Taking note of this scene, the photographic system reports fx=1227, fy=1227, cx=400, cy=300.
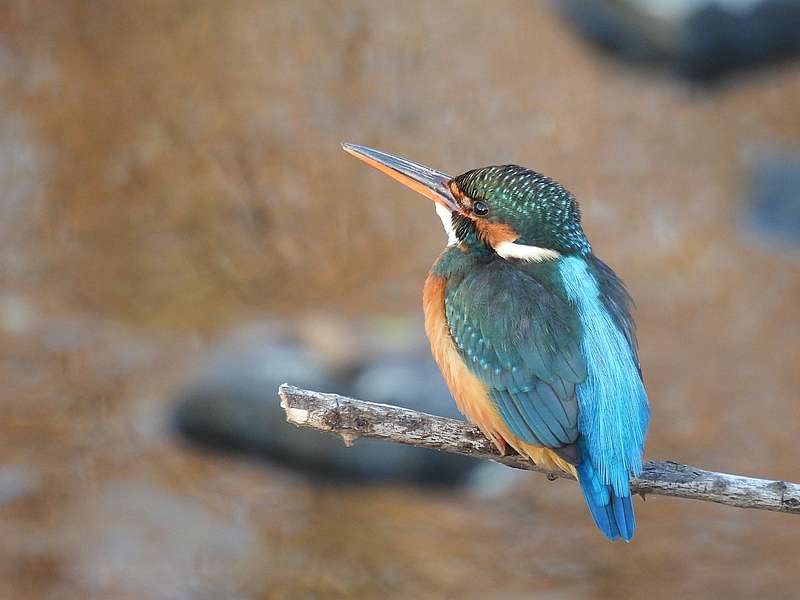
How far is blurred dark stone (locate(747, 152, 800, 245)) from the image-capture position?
8492 mm

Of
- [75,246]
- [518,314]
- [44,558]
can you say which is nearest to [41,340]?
[75,246]

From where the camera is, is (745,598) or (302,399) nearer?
(302,399)

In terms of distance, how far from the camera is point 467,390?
3.65 m

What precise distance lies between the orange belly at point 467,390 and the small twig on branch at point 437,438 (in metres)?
0.16

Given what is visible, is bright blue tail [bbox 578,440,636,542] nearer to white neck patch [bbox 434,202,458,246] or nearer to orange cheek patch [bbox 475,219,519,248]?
orange cheek patch [bbox 475,219,519,248]

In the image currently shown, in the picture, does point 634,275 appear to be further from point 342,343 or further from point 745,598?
point 745,598

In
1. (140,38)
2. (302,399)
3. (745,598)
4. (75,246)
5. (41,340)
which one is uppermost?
(140,38)

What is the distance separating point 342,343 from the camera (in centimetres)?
717

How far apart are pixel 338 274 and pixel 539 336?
4.95 m

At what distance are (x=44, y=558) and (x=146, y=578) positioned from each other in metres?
0.55

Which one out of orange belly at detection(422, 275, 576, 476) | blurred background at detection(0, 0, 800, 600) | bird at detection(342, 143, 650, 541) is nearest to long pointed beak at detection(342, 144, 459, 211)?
bird at detection(342, 143, 650, 541)

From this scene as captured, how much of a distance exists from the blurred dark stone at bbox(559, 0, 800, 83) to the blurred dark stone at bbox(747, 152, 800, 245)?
0.89m

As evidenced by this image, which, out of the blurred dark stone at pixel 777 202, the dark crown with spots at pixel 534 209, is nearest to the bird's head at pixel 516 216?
the dark crown with spots at pixel 534 209

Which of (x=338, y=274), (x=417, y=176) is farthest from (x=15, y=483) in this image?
(x=417, y=176)
